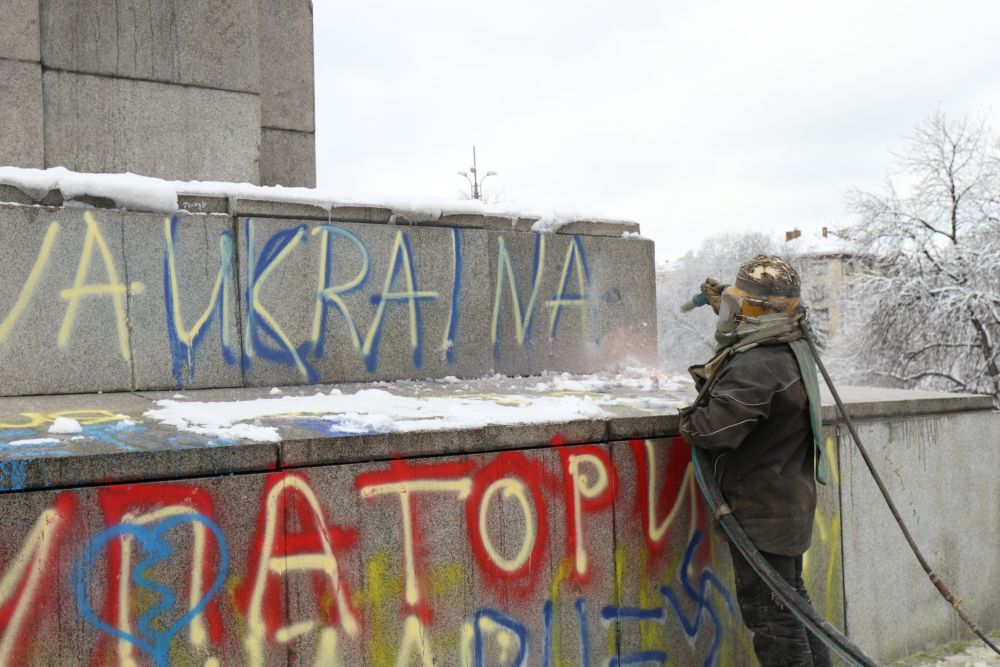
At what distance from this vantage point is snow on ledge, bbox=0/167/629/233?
4484mm

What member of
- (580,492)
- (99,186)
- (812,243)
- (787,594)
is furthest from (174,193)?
(812,243)

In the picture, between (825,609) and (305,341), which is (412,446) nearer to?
(305,341)

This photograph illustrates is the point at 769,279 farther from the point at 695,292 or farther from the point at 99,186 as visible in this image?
the point at 695,292

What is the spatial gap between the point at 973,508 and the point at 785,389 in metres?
2.76

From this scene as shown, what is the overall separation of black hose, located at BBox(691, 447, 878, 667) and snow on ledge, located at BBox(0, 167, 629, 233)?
9.11 ft

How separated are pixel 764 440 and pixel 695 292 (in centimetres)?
4172

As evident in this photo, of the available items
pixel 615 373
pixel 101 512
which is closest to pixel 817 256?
pixel 615 373

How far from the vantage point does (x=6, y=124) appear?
549cm

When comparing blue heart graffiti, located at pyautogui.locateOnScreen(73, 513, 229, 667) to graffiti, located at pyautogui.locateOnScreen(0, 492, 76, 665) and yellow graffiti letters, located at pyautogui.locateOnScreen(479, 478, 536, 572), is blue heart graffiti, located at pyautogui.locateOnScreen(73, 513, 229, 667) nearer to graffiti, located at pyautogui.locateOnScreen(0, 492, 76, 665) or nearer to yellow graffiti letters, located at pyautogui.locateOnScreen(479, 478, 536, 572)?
graffiti, located at pyautogui.locateOnScreen(0, 492, 76, 665)

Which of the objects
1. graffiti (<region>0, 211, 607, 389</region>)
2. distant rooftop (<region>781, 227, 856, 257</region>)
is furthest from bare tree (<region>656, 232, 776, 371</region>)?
graffiti (<region>0, 211, 607, 389</region>)

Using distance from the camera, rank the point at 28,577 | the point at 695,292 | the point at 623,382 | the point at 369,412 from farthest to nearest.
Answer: the point at 695,292
the point at 623,382
the point at 369,412
the point at 28,577

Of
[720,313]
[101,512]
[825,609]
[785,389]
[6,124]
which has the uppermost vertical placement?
[6,124]

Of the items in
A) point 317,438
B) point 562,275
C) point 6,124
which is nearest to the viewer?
point 317,438

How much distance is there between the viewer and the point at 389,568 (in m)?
3.24
